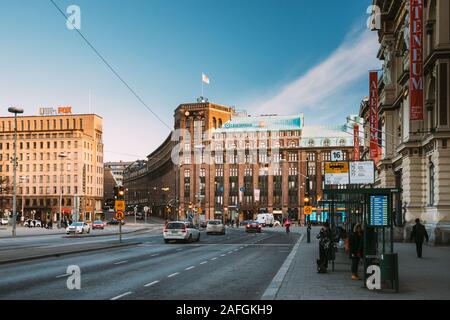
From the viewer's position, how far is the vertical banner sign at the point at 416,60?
3809 centimetres

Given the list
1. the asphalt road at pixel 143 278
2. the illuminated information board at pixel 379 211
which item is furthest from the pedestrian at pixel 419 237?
the illuminated information board at pixel 379 211

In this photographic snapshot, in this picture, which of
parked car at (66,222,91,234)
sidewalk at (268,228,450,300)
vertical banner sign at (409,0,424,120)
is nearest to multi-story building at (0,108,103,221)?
parked car at (66,222,91,234)

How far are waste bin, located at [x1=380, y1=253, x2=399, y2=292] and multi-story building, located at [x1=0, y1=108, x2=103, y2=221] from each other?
145 m

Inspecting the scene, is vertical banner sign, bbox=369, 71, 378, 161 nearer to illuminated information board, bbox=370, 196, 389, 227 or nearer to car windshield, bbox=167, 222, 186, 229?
car windshield, bbox=167, 222, 186, 229

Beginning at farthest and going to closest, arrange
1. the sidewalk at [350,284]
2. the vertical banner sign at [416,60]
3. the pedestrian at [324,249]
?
the vertical banner sign at [416,60] < the pedestrian at [324,249] < the sidewalk at [350,284]

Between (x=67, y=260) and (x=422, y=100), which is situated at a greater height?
(x=422, y=100)

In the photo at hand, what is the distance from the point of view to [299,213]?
139 metres

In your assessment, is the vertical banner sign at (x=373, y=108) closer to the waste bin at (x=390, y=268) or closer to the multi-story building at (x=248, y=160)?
the waste bin at (x=390, y=268)

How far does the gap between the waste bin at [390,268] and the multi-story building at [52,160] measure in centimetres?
14512

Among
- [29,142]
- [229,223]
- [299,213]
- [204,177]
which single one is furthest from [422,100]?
[29,142]

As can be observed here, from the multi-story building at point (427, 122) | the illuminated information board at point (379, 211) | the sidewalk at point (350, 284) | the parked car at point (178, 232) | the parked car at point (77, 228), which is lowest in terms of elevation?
the parked car at point (77, 228)

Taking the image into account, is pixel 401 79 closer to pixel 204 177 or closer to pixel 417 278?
pixel 417 278

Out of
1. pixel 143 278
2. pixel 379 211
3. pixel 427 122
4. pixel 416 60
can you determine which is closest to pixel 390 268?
pixel 379 211
